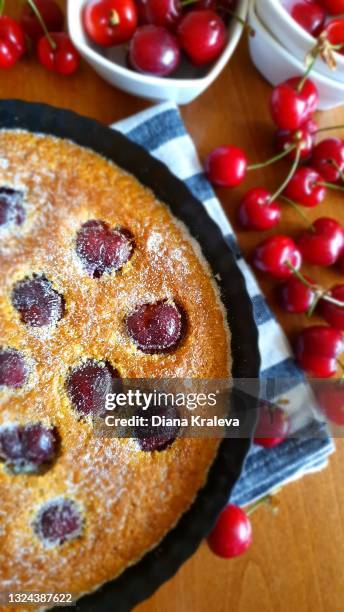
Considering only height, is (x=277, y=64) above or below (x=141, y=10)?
below

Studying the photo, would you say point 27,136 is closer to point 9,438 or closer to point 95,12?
point 95,12

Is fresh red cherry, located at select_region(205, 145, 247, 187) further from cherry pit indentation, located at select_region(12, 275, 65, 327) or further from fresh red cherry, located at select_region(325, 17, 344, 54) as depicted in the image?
cherry pit indentation, located at select_region(12, 275, 65, 327)

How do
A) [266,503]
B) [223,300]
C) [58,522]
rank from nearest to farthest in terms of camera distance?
1. [58,522]
2. [223,300]
3. [266,503]

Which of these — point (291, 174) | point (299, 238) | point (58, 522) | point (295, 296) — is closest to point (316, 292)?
point (295, 296)

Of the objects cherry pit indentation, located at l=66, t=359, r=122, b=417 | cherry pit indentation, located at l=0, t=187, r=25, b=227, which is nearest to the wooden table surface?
cherry pit indentation, located at l=0, t=187, r=25, b=227

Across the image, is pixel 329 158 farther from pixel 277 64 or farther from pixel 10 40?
pixel 10 40

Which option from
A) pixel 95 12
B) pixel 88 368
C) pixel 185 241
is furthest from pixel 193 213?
pixel 95 12
